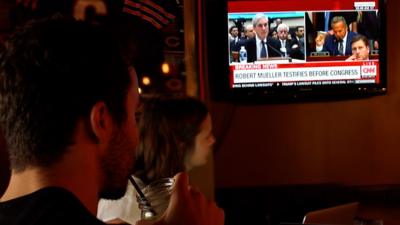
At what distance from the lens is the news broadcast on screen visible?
3.23 metres

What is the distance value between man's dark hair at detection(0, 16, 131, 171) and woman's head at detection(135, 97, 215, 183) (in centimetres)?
109

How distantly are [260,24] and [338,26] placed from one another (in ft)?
1.61

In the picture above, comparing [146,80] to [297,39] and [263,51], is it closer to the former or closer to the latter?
[263,51]

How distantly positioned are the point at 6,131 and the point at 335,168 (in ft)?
9.77

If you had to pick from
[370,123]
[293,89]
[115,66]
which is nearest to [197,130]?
[293,89]

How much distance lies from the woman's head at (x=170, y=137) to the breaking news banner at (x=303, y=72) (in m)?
0.99

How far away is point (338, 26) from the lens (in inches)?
128

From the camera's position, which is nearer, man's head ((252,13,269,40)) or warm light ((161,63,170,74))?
warm light ((161,63,170,74))

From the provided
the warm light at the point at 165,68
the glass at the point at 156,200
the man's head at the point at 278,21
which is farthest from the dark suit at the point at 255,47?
the glass at the point at 156,200

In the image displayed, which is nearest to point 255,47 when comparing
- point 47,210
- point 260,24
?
point 260,24

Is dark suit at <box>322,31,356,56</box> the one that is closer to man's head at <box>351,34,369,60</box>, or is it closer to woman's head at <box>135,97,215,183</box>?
man's head at <box>351,34,369,60</box>

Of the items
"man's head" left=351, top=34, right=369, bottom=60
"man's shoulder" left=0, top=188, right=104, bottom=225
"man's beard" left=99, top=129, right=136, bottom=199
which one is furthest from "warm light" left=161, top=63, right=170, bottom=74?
"man's shoulder" left=0, top=188, right=104, bottom=225

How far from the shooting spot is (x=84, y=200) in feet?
2.58

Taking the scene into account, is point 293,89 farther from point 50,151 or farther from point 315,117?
point 50,151
